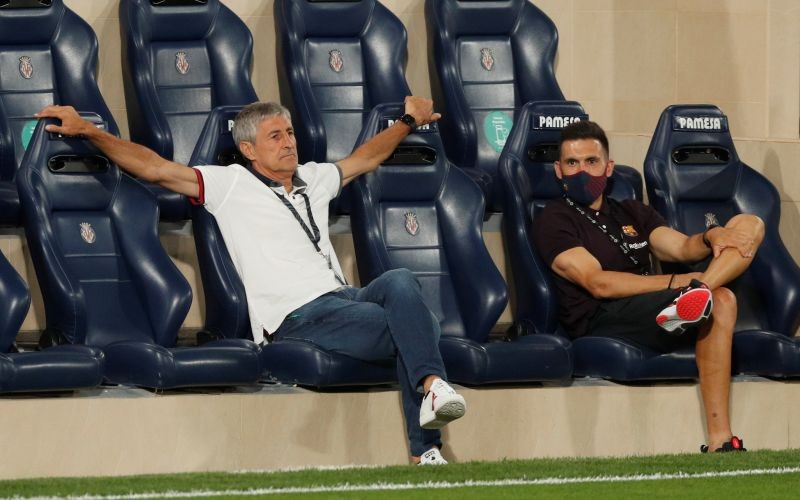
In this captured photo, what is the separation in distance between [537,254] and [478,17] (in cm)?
185

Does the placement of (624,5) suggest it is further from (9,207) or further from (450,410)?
(450,410)

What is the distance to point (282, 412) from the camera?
484cm

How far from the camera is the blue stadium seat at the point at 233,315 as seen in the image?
4789 mm

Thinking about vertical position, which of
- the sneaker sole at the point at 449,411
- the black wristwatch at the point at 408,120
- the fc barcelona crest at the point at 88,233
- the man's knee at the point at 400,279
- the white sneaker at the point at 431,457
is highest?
the black wristwatch at the point at 408,120

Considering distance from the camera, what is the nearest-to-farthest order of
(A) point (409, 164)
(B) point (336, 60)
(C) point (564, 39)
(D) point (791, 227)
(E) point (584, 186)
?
1. (E) point (584, 186)
2. (A) point (409, 164)
3. (D) point (791, 227)
4. (B) point (336, 60)
5. (C) point (564, 39)

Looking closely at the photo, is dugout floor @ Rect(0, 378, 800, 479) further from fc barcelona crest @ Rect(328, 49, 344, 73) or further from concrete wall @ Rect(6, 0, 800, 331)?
concrete wall @ Rect(6, 0, 800, 331)

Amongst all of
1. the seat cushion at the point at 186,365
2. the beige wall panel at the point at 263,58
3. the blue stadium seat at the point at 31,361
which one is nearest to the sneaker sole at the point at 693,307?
the seat cushion at the point at 186,365

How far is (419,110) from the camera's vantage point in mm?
5535

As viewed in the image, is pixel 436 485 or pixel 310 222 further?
pixel 310 222

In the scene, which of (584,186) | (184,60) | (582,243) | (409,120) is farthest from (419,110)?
(184,60)

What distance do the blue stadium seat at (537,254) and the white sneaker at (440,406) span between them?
3.14ft

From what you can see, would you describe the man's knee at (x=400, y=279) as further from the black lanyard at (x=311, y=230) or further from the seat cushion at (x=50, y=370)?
the seat cushion at (x=50, y=370)

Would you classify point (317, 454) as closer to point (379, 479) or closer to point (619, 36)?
point (379, 479)

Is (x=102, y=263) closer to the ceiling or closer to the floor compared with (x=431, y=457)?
closer to the ceiling
